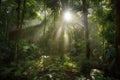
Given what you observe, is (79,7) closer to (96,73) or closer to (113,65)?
(113,65)

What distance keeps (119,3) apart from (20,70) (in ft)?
20.9

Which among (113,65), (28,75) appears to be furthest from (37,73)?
(113,65)

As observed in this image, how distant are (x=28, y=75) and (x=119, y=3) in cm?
622

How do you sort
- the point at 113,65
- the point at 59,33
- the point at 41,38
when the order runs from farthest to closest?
the point at 41,38 < the point at 59,33 < the point at 113,65

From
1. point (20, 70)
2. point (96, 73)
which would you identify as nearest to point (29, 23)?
point (20, 70)

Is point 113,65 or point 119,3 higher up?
point 119,3

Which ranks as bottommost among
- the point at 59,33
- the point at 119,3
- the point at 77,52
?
the point at 77,52

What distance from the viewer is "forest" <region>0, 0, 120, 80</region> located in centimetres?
1058

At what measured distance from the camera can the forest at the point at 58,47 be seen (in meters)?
10.6

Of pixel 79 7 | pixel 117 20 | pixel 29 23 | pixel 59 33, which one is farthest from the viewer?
pixel 29 23

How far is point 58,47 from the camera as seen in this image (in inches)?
631

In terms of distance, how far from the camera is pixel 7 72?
10.7 metres

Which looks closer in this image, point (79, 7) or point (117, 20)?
point (117, 20)

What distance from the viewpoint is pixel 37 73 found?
10.6m
